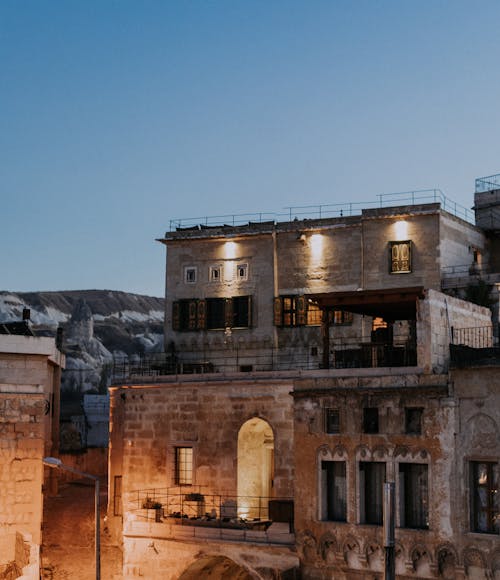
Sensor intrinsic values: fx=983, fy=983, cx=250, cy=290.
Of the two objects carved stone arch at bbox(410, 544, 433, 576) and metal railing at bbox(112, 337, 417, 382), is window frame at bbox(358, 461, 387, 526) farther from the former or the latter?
metal railing at bbox(112, 337, 417, 382)

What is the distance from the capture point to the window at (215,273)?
48969 millimetres

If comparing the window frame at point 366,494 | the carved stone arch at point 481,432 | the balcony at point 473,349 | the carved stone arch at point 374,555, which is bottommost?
the carved stone arch at point 374,555

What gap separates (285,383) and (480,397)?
840cm

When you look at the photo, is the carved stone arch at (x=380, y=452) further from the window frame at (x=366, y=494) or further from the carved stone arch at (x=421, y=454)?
the carved stone arch at (x=421, y=454)

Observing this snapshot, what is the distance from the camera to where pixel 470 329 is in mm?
32812

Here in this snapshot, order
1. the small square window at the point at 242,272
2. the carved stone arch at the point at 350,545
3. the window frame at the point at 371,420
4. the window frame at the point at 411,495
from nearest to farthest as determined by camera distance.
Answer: the window frame at the point at 411,495 → the carved stone arch at the point at 350,545 → the window frame at the point at 371,420 → the small square window at the point at 242,272

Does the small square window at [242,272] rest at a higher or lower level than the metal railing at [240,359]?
higher

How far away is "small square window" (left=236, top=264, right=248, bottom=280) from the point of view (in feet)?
159

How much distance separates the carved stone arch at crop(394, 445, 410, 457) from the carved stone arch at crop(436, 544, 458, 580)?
Answer: 110 inches

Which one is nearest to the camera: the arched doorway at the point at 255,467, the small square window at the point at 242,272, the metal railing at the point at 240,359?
the arched doorway at the point at 255,467

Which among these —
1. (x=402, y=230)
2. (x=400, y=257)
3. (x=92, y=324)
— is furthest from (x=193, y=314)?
(x=92, y=324)

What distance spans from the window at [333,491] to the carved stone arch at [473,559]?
4228 mm

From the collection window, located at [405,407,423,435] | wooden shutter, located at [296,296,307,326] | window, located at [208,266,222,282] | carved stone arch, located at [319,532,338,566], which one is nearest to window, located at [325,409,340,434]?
window, located at [405,407,423,435]

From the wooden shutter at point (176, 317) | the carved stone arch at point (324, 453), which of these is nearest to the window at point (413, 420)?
the carved stone arch at point (324, 453)
